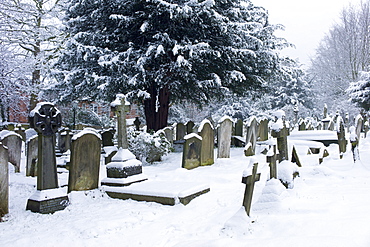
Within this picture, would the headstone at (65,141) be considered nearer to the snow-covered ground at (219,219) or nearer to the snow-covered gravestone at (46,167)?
the snow-covered ground at (219,219)

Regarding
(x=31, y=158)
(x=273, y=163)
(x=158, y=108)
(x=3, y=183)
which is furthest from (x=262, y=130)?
(x=3, y=183)

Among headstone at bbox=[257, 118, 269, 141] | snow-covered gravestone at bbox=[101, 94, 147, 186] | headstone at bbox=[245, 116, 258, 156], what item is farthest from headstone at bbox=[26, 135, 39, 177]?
headstone at bbox=[257, 118, 269, 141]

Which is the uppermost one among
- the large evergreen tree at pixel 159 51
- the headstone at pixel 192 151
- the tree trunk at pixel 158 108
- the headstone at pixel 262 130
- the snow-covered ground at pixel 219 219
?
the large evergreen tree at pixel 159 51

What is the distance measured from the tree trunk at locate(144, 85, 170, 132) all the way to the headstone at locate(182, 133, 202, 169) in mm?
5580

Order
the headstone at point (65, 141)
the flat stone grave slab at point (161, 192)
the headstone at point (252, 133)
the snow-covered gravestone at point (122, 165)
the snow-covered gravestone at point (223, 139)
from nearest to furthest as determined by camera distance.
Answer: the flat stone grave slab at point (161, 192) < the snow-covered gravestone at point (122, 165) < the snow-covered gravestone at point (223, 139) < the headstone at point (252, 133) < the headstone at point (65, 141)

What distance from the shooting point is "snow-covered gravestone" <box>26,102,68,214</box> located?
4.97 m

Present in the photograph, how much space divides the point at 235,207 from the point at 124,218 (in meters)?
1.72

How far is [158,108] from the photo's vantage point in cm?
1437

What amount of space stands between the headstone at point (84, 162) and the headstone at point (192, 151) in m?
2.84

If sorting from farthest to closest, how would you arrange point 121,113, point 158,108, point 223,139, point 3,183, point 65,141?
point 158,108 < point 65,141 < point 223,139 < point 121,113 < point 3,183

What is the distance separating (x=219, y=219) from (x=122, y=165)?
284cm

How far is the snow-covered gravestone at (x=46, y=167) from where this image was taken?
497 centimetres

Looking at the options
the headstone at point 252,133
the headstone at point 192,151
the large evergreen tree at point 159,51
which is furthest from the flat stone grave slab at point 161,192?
the large evergreen tree at point 159,51

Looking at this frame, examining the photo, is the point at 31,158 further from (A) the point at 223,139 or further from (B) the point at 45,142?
(A) the point at 223,139
